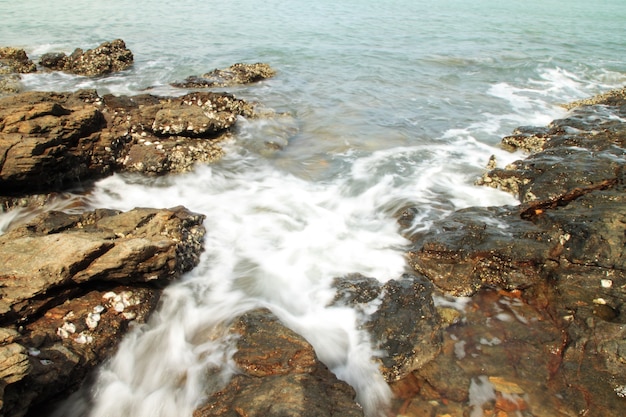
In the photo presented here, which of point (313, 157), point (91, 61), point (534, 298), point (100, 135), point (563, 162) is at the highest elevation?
point (91, 61)

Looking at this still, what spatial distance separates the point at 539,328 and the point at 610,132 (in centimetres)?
737

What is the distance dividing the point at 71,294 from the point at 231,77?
1295 centimetres

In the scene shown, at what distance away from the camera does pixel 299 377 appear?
158 inches

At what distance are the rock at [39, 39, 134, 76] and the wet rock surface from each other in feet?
54.2

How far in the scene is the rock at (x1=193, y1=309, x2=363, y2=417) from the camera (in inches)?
146

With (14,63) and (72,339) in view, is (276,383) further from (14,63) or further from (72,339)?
(14,63)

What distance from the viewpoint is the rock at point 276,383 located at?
12.1 feet

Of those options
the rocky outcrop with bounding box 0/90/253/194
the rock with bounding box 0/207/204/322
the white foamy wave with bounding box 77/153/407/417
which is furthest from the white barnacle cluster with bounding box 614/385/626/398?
the rocky outcrop with bounding box 0/90/253/194

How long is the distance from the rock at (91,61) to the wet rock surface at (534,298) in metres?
16.5

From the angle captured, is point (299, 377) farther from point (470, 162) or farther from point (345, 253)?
point (470, 162)

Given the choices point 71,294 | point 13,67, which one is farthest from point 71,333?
point 13,67

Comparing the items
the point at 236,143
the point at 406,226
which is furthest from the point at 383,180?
the point at 236,143

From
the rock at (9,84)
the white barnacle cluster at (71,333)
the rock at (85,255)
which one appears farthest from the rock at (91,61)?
the white barnacle cluster at (71,333)

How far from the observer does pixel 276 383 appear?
395cm
